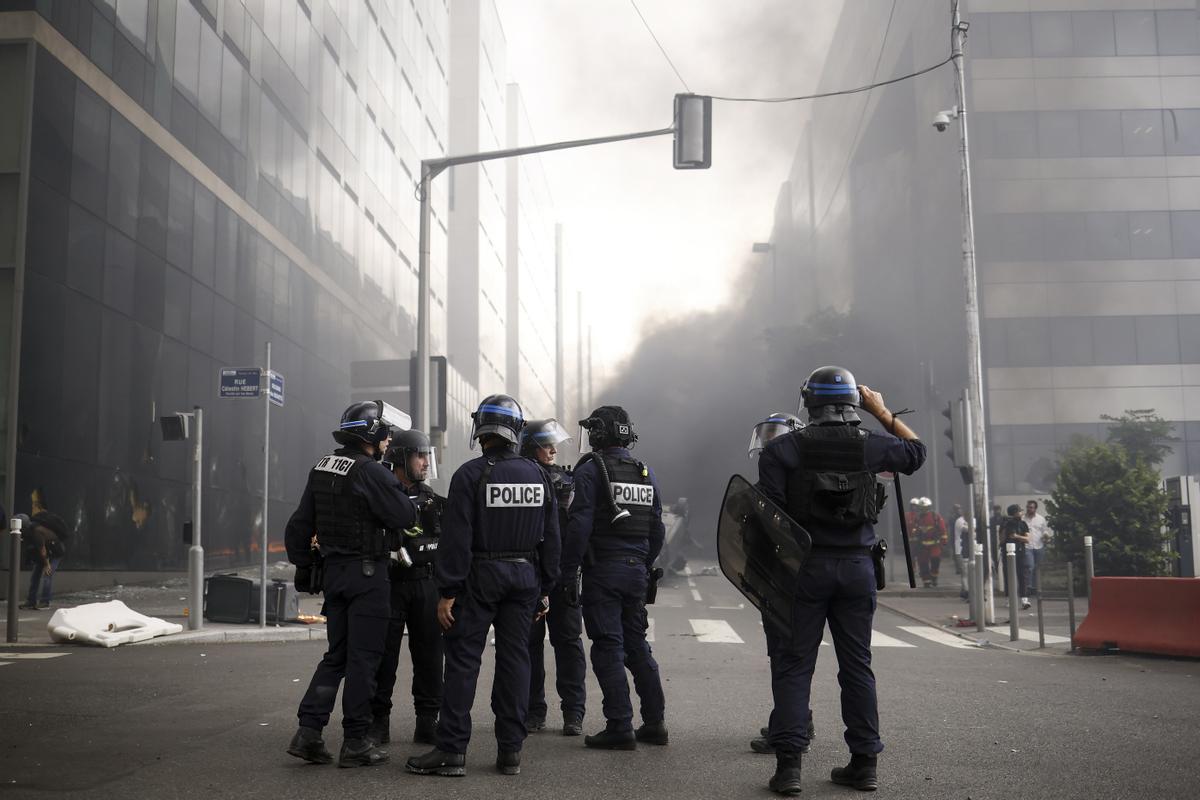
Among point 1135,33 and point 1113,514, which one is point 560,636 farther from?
point 1135,33

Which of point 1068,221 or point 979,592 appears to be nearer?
point 979,592

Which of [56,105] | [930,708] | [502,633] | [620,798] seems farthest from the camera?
[56,105]

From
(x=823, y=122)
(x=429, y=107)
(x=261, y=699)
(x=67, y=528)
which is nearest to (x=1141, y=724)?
(x=261, y=699)

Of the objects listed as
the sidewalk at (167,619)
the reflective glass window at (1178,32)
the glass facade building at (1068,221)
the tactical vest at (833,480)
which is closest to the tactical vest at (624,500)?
the tactical vest at (833,480)

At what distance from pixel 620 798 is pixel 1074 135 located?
4123cm

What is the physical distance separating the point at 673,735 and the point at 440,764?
1555 mm

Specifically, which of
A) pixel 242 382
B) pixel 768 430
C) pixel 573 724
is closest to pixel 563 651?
pixel 573 724

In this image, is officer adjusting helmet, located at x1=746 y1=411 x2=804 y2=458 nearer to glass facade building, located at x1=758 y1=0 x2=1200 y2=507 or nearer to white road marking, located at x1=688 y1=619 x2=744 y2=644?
white road marking, located at x1=688 y1=619 x2=744 y2=644

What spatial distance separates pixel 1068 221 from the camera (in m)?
40.2

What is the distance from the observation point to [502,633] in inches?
213

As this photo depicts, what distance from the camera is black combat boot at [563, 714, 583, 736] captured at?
629 cm

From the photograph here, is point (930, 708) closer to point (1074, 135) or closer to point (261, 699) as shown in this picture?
point (261, 699)

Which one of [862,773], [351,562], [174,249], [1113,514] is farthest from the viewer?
[174,249]

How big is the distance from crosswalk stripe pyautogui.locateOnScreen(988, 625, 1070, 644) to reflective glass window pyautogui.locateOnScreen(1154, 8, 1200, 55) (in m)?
34.4
